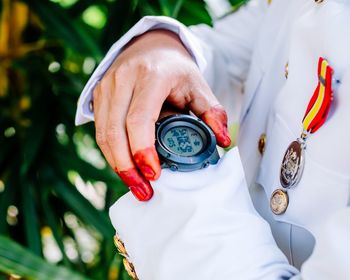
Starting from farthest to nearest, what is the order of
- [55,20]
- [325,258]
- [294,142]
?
[55,20] → [294,142] → [325,258]

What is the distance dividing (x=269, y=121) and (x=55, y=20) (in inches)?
18.6

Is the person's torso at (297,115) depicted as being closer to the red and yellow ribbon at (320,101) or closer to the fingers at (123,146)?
the red and yellow ribbon at (320,101)

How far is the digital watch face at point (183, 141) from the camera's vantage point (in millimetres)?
466

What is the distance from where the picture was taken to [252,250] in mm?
427

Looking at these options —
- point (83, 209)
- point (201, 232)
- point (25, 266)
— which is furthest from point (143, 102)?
point (83, 209)

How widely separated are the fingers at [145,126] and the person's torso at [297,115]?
128mm

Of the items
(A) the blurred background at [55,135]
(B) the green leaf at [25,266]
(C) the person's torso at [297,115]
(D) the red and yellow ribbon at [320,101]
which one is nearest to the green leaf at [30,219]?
(A) the blurred background at [55,135]

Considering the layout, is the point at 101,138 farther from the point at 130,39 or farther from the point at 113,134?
the point at 130,39

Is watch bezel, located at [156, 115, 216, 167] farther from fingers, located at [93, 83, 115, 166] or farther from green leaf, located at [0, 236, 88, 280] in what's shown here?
green leaf, located at [0, 236, 88, 280]

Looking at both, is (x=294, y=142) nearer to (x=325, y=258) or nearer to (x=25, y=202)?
(x=325, y=258)

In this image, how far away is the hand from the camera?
1.49 feet

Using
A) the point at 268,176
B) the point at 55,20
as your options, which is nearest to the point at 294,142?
the point at 268,176

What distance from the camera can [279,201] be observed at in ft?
1.64

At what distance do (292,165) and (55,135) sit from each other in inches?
24.2
